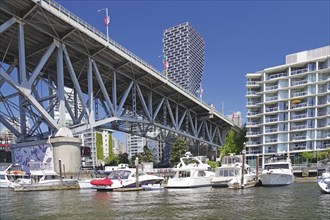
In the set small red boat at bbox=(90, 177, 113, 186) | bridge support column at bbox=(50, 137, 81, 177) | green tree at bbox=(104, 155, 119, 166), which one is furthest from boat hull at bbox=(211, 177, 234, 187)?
green tree at bbox=(104, 155, 119, 166)

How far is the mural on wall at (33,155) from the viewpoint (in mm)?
49094

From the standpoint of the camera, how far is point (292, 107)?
8369cm

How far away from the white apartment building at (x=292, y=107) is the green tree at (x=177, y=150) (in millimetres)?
19470

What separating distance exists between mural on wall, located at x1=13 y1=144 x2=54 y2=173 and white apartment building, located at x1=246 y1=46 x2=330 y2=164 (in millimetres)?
56354

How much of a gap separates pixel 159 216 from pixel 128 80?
52726 millimetres

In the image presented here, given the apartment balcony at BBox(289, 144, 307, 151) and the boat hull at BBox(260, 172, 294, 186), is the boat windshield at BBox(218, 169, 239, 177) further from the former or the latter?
the apartment balcony at BBox(289, 144, 307, 151)

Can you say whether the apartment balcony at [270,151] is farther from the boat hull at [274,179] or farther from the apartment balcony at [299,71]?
the boat hull at [274,179]

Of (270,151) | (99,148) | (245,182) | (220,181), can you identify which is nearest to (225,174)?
(220,181)

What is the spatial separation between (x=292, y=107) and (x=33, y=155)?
199 feet

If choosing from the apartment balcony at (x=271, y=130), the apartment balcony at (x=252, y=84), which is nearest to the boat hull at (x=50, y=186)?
the apartment balcony at (x=271, y=130)

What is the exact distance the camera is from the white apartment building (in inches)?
3167

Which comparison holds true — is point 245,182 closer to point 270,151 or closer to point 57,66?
point 57,66

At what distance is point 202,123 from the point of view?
106m

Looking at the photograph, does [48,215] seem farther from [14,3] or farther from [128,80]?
[128,80]
